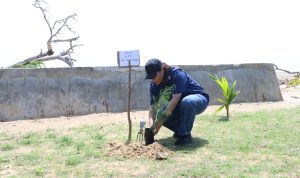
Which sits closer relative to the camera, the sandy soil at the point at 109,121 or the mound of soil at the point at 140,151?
the mound of soil at the point at 140,151

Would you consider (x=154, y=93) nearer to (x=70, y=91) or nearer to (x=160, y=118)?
(x=160, y=118)

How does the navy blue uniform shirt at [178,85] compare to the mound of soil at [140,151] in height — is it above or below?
above

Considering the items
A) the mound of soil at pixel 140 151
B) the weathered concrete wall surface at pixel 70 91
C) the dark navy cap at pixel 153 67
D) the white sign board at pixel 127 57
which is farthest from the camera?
the weathered concrete wall surface at pixel 70 91

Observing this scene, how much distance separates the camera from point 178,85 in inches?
181

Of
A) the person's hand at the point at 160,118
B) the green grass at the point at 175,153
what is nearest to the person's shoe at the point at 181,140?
the green grass at the point at 175,153

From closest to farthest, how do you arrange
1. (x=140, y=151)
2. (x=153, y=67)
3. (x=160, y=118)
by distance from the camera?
(x=140, y=151) < (x=153, y=67) < (x=160, y=118)

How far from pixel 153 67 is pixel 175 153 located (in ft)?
3.19

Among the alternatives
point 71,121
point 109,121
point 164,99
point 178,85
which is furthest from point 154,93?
point 71,121

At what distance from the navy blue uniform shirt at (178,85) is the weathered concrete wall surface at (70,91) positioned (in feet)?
9.81

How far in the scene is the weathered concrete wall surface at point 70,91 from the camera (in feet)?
23.6

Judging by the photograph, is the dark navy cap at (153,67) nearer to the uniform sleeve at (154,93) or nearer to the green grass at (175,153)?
the uniform sleeve at (154,93)

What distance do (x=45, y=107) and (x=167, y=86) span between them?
3.37 meters

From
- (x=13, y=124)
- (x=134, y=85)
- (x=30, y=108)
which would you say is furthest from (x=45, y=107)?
(x=134, y=85)

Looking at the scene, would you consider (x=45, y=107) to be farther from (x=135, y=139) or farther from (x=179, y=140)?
(x=179, y=140)
